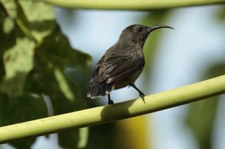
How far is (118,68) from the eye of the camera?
3.46 metres

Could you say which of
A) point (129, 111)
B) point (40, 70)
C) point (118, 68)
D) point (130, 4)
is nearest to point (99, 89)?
point (118, 68)

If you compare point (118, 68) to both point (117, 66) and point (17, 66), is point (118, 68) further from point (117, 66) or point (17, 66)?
point (17, 66)

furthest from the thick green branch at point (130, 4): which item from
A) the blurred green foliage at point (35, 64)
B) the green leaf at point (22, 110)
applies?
the green leaf at point (22, 110)

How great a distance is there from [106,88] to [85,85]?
1.97 m

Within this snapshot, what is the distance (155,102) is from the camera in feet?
6.86

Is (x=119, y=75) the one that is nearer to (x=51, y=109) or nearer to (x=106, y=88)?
(x=106, y=88)

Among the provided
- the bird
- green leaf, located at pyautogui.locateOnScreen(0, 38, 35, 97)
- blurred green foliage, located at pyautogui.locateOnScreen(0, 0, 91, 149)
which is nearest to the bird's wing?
the bird

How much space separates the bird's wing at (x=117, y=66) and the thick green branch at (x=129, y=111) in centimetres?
114

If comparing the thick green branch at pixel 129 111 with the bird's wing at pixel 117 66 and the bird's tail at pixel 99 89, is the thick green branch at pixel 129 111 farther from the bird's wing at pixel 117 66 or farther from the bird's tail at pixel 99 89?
the bird's wing at pixel 117 66

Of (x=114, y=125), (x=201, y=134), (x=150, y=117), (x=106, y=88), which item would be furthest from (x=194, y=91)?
(x=114, y=125)

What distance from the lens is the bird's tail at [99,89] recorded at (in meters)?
3.09

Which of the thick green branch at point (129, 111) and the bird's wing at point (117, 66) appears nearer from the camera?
the thick green branch at point (129, 111)

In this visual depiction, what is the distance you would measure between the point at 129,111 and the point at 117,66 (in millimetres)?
1303

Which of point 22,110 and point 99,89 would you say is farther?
point 22,110
